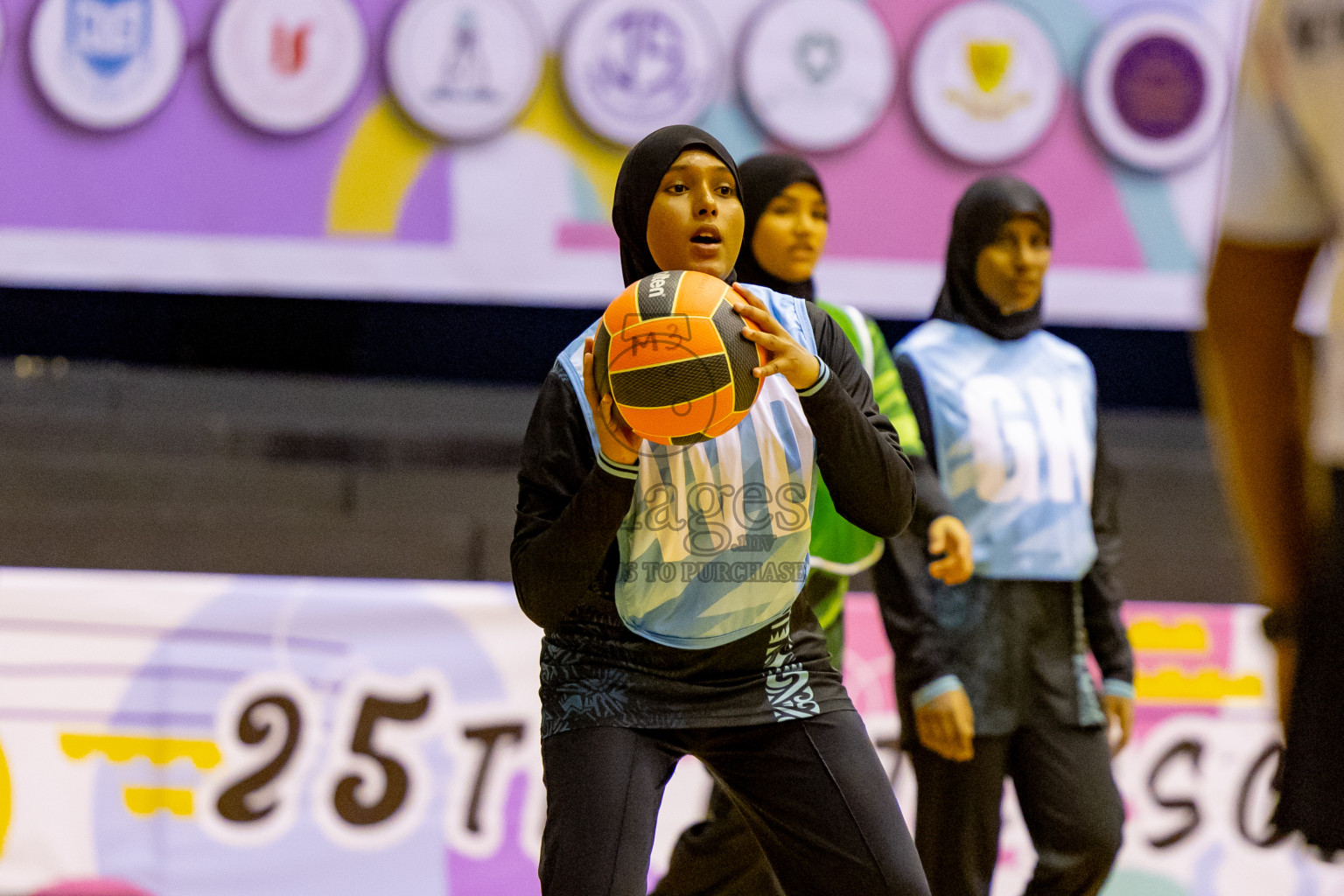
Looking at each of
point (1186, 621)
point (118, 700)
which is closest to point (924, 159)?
point (1186, 621)

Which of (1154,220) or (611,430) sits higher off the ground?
(1154,220)

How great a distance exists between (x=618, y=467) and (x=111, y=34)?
407 centimetres

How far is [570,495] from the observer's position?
2270mm

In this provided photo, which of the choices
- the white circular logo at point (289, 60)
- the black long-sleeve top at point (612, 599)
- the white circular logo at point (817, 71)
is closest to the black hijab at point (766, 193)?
the black long-sleeve top at point (612, 599)

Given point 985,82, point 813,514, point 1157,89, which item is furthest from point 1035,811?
point 1157,89

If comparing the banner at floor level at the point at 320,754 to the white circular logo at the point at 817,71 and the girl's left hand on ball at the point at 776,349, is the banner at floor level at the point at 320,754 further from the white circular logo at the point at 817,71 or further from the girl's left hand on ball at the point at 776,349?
the white circular logo at the point at 817,71

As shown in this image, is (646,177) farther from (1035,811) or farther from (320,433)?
(320,433)

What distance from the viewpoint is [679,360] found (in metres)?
1.98

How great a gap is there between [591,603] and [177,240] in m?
3.70

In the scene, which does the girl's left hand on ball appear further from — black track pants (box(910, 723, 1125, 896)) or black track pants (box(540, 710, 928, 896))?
black track pants (box(910, 723, 1125, 896))

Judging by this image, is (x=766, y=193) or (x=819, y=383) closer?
(x=819, y=383)

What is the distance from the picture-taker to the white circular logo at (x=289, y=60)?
5.38 m

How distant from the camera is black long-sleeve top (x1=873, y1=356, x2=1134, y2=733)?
3.18m

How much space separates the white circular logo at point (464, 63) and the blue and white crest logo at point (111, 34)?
90cm
